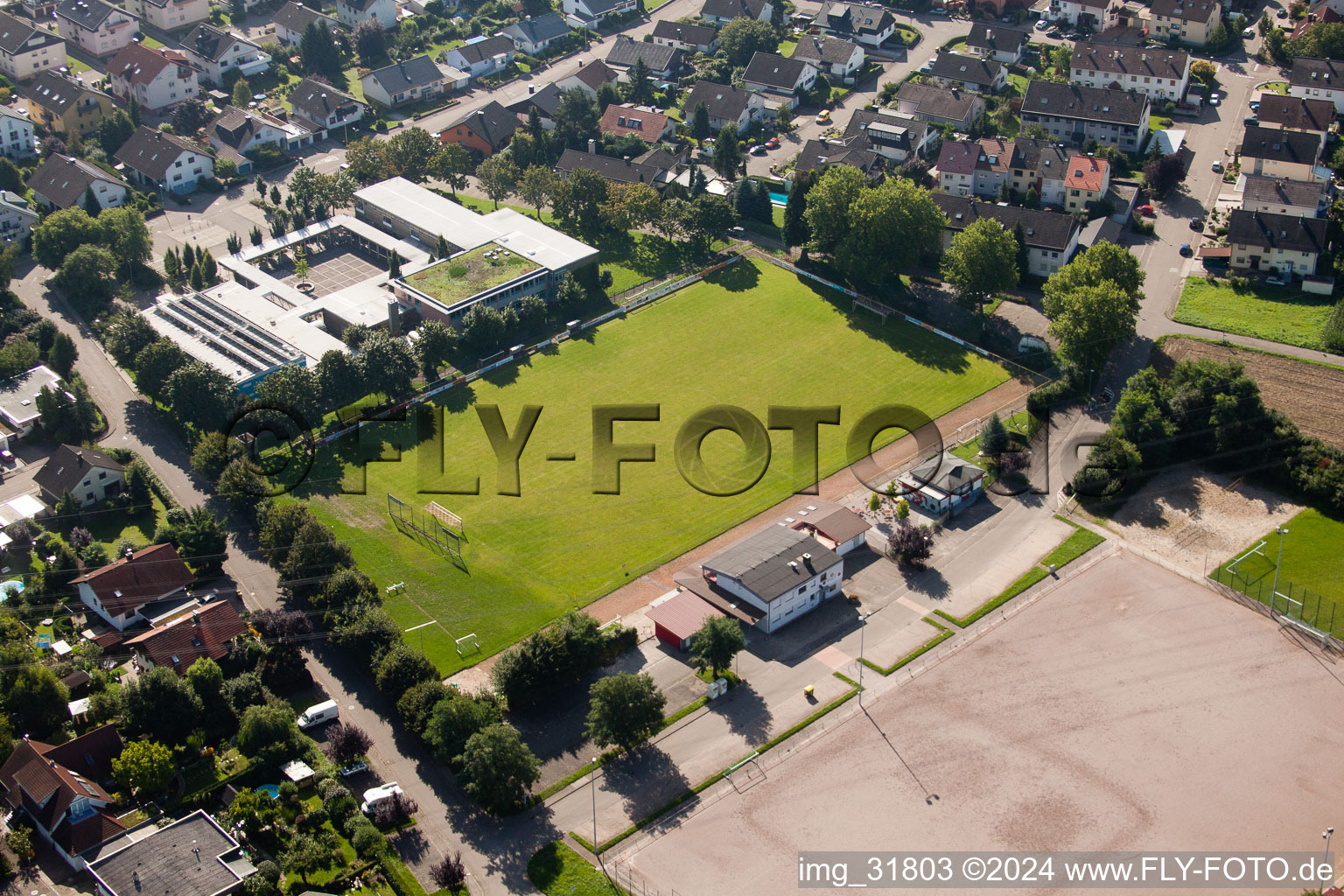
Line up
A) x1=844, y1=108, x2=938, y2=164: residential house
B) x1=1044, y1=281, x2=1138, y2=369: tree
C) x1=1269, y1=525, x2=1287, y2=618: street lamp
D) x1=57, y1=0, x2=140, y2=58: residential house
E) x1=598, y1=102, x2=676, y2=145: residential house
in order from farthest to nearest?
x1=57, y1=0, x2=140, y2=58: residential house < x1=598, y1=102, x2=676, y2=145: residential house < x1=844, y1=108, x2=938, y2=164: residential house < x1=1044, y1=281, x2=1138, y2=369: tree < x1=1269, y1=525, x2=1287, y2=618: street lamp

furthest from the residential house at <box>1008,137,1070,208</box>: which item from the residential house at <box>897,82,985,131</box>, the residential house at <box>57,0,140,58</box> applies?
the residential house at <box>57,0,140,58</box>

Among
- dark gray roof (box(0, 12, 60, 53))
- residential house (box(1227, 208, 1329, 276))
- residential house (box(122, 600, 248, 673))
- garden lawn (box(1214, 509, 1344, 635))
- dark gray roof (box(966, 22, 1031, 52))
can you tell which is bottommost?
garden lawn (box(1214, 509, 1344, 635))

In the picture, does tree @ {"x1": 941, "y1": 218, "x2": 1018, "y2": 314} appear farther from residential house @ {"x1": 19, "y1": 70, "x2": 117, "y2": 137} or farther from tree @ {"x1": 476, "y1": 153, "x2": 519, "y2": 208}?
residential house @ {"x1": 19, "y1": 70, "x2": 117, "y2": 137}

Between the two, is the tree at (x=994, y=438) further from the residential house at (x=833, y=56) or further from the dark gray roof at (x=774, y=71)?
the residential house at (x=833, y=56)

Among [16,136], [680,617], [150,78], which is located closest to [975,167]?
[680,617]

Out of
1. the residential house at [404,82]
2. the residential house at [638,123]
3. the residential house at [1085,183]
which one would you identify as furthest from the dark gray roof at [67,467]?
the residential house at [1085,183]

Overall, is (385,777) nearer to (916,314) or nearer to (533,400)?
(533,400)

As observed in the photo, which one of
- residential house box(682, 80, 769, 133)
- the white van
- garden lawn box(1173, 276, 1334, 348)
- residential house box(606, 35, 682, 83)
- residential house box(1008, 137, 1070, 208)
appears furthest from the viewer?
residential house box(606, 35, 682, 83)

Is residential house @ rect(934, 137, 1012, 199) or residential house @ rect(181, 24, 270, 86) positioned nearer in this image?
residential house @ rect(934, 137, 1012, 199)
